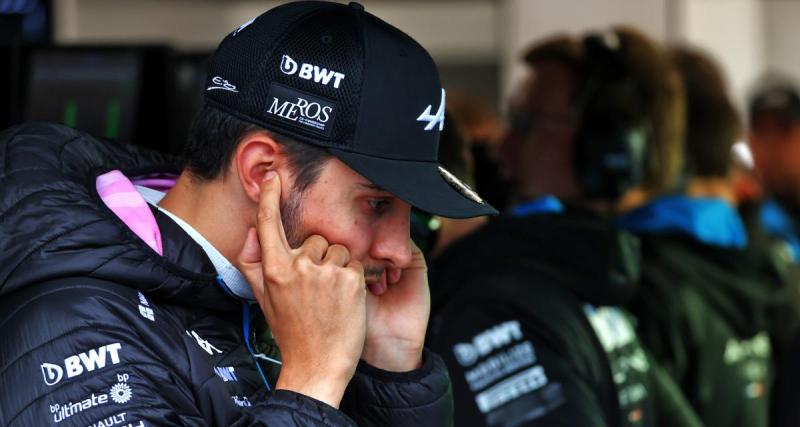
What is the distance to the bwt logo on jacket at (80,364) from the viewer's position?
5.82ft

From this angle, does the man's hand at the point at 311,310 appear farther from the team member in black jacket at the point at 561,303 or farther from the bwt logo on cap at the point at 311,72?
the team member in black jacket at the point at 561,303

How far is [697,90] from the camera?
14.6 feet

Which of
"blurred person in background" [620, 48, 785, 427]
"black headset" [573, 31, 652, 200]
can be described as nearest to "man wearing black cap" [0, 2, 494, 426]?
"blurred person in background" [620, 48, 785, 427]

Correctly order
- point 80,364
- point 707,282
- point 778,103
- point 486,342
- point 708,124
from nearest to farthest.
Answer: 1. point 80,364
2. point 486,342
3. point 707,282
4. point 708,124
5. point 778,103

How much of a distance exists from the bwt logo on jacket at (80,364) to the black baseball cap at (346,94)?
1.32ft

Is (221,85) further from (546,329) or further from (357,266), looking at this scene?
(546,329)

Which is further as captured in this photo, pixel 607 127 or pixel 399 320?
pixel 607 127

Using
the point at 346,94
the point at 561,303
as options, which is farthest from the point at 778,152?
the point at 346,94

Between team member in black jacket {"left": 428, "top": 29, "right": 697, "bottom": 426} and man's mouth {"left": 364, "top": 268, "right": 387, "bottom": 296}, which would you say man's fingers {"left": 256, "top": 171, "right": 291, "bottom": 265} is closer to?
man's mouth {"left": 364, "top": 268, "right": 387, "bottom": 296}

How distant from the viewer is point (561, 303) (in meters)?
3.11

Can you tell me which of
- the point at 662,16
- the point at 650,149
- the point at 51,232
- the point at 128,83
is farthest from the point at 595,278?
the point at 662,16

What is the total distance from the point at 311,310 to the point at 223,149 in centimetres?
32

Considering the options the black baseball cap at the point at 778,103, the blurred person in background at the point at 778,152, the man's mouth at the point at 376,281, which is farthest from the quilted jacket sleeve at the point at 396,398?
the black baseball cap at the point at 778,103

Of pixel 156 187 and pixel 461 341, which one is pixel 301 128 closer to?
pixel 156 187
